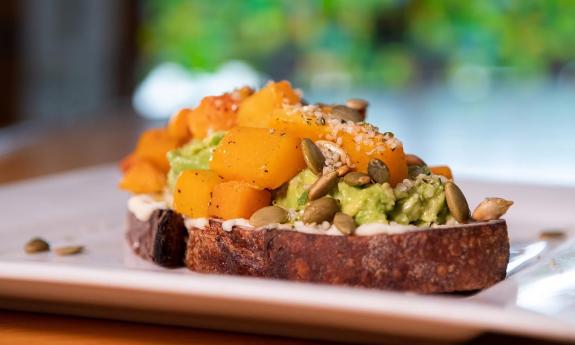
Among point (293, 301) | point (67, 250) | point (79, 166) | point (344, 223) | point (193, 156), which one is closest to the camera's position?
point (293, 301)

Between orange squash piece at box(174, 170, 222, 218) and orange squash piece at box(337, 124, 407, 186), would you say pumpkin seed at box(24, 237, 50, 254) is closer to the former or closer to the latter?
orange squash piece at box(174, 170, 222, 218)

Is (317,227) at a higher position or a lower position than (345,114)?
lower

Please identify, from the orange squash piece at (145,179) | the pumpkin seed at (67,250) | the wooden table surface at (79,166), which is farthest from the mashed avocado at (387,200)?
the pumpkin seed at (67,250)

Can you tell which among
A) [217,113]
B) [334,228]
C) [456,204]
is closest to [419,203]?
[456,204]

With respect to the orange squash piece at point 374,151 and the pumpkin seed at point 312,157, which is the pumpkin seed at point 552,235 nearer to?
the orange squash piece at point 374,151

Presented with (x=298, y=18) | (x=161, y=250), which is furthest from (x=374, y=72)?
(x=161, y=250)

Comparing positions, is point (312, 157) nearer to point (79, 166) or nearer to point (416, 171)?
point (416, 171)
